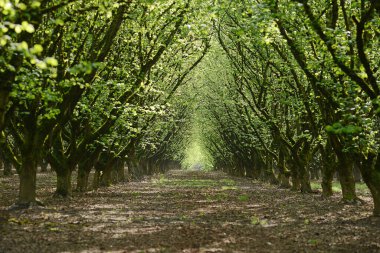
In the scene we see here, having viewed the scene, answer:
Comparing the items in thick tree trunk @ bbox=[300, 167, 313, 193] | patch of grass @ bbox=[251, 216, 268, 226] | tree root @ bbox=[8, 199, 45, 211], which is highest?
thick tree trunk @ bbox=[300, 167, 313, 193]

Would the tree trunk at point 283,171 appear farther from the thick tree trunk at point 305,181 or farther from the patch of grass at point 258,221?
the patch of grass at point 258,221

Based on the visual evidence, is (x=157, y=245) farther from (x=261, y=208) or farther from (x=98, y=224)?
(x=261, y=208)

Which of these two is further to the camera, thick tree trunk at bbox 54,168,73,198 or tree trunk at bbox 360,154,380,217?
thick tree trunk at bbox 54,168,73,198

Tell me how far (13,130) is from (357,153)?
13.5m

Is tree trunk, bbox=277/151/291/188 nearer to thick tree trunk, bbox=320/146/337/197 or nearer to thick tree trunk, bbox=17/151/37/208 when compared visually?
thick tree trunk, bbox=320/146/337/197

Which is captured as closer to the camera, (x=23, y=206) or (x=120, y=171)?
(x=23, y=206)

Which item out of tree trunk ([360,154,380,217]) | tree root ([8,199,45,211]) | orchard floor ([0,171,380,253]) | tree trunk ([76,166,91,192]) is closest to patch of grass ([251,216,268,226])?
orchard floor ([0,171,380,253])

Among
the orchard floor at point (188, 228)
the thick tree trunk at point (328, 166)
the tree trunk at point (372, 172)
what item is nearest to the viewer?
the orchard floor at point (188, 228)

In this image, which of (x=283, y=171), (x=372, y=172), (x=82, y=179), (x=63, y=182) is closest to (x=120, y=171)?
Answer: (x=82, y=179)

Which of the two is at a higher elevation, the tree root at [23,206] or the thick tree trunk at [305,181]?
the thick tree trunk at [305,181]

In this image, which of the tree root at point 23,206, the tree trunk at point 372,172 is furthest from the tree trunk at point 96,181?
the tree trunk at point 372,172

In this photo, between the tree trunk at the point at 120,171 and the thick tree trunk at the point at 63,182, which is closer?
the thick tree trunk at the point at 63,182

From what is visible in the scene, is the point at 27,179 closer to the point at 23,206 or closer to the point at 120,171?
the point at 23,206

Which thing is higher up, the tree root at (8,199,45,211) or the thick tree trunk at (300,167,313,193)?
the thick tree trunk at (300,167,313,193)
